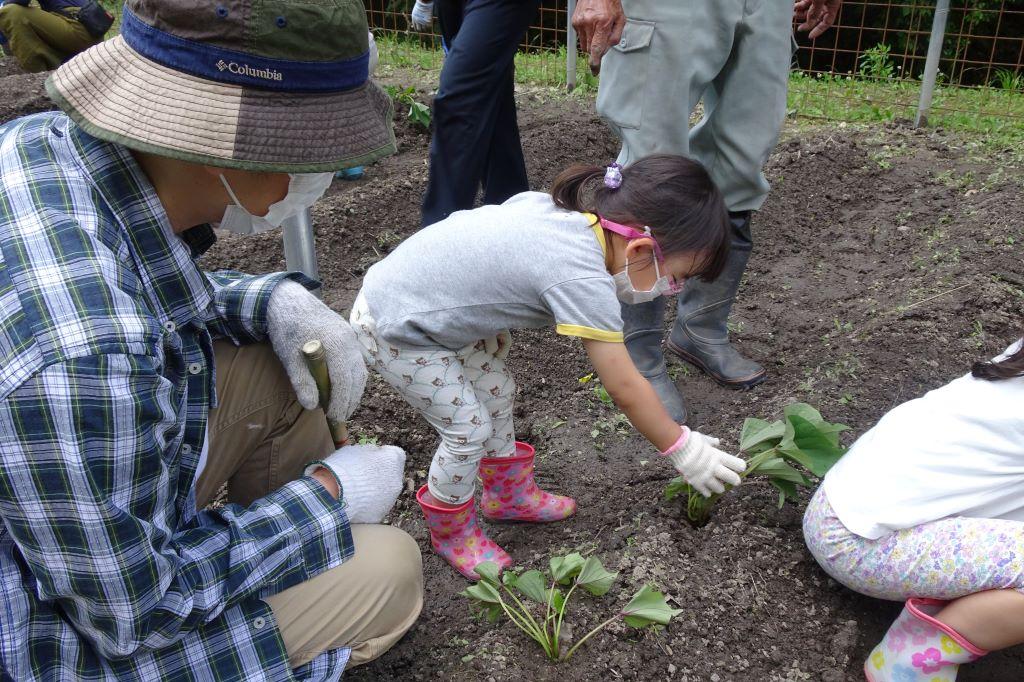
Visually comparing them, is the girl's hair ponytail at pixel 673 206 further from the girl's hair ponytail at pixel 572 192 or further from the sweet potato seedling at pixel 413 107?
the sweet potato seedling at pixel 413 107

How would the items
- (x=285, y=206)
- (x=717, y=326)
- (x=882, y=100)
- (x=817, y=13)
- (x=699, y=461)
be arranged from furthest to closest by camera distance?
1. (x=882, y=100)
2. (x=817, y=13)
3. (x=717, y=326)
4. (x=699, y=461)
5. (x=285, y=206)

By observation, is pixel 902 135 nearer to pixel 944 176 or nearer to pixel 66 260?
pixel 944 176

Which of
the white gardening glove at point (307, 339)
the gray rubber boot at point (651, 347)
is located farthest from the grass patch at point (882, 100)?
the white gardening glove at point (307, 339)

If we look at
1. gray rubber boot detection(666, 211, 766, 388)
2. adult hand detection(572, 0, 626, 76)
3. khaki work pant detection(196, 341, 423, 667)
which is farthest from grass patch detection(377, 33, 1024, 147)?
khaki work pant detection(196, 341, 423, 667)

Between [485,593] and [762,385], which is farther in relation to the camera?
[762,385]

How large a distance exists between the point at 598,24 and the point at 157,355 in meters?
1.47

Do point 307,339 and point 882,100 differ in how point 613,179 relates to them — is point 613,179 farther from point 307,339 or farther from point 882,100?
point 882,100

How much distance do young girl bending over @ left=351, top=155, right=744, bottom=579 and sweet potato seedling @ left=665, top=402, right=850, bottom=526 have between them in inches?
7.7

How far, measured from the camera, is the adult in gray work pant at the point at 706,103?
7.41 ft

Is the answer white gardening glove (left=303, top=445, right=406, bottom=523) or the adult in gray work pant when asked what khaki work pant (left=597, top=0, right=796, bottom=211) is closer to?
the adult in gray work pant

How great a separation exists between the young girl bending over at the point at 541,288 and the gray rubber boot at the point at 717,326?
0.82 m

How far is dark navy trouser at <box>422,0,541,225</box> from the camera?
3.14 meters

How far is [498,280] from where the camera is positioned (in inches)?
69.7

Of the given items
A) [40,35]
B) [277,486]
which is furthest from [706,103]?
[40,35]
